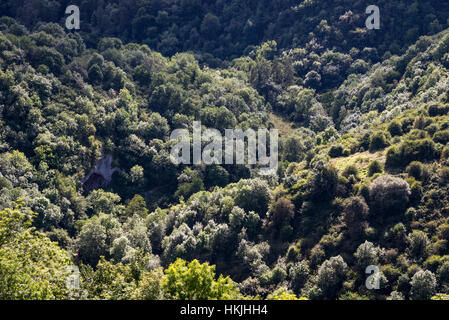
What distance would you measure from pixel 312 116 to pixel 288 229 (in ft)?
175

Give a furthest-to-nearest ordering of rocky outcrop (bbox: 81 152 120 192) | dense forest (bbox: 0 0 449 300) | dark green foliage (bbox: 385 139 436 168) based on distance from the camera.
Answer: rocky outcrop (bbox: 81 152 120 192)
dark green foliage (bbox: 385 139 436 168)
dense forest (bbox: 0 0 449 300)

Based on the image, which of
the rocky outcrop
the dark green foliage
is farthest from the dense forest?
the rocky outcrop

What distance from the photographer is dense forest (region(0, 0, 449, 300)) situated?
193 feet

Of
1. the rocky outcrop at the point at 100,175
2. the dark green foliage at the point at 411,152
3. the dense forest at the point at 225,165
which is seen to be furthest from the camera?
the rocky outcrop at the point at 100,175

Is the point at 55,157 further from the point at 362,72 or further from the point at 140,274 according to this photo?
the point at 362,72

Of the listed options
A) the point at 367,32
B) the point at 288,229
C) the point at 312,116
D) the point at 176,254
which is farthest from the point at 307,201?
the point at 367,32

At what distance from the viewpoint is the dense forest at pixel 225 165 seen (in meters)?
58.8

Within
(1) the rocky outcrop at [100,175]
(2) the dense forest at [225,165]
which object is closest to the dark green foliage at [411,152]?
(2) the dense forest at [225,165]

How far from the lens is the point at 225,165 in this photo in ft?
339

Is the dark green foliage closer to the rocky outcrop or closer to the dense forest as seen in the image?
the dense forest

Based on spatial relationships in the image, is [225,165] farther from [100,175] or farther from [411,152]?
[411,152]

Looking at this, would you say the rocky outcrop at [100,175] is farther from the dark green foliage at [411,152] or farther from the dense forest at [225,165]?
the dark green foliage at [411,152]
